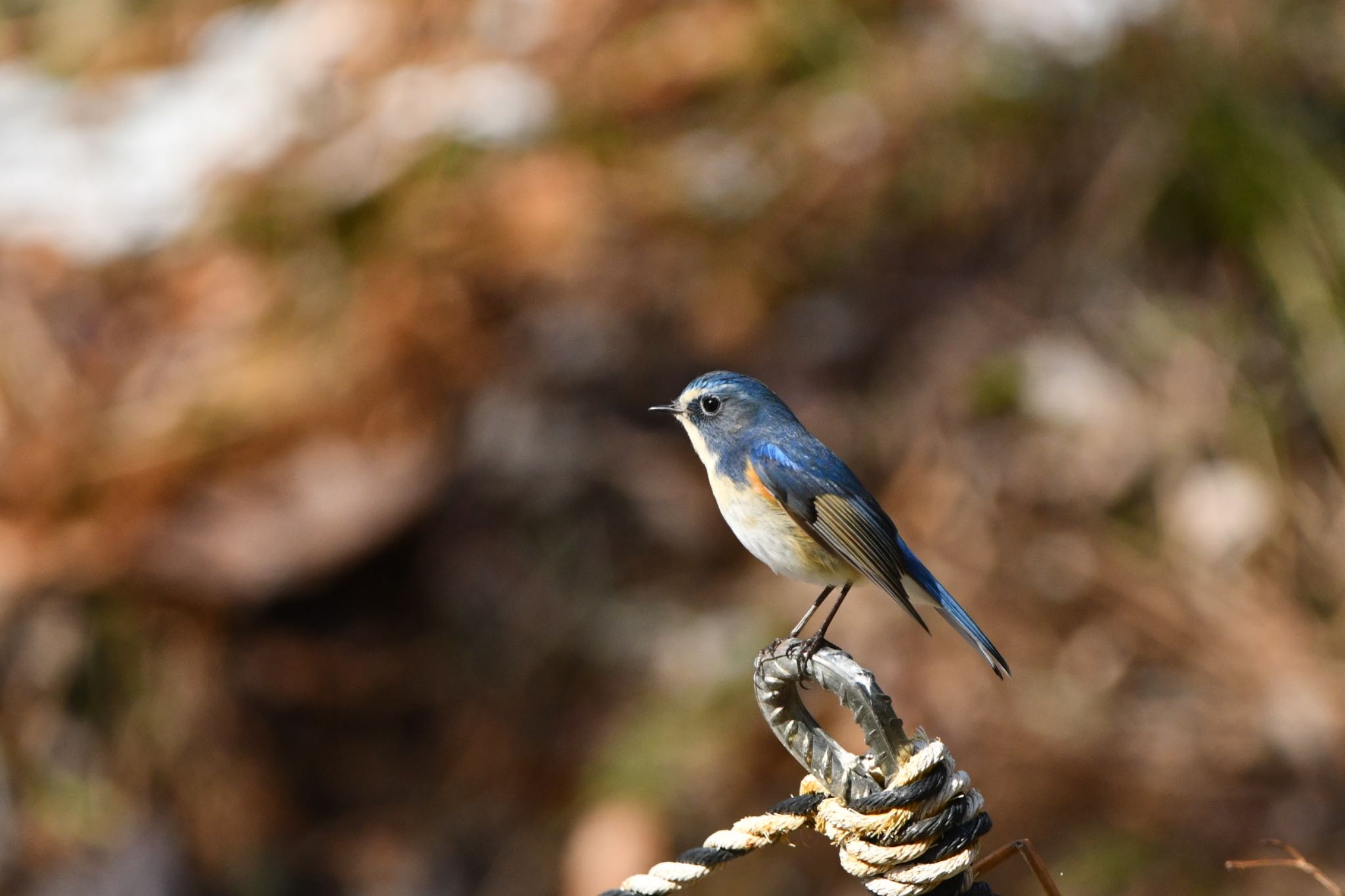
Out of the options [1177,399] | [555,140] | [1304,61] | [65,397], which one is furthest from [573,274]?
[1304,61]

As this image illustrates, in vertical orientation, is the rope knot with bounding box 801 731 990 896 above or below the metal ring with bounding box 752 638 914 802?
below

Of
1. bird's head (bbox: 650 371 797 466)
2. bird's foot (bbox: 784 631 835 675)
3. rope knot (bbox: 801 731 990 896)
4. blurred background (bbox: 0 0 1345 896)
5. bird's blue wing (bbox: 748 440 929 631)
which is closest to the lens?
rope knot (bbox: 801 731 990 896)

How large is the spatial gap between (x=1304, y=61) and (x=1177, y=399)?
2102 mm

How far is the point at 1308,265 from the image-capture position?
219 inches

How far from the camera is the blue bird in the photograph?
2.73 m

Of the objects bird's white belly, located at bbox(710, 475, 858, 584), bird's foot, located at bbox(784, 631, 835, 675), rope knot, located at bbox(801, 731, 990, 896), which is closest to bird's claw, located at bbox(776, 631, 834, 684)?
bird's foot, located at bbox(784, 631, 835, 675)

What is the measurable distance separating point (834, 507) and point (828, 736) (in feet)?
3.14

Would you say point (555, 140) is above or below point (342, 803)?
above

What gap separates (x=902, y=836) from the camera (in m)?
1.69

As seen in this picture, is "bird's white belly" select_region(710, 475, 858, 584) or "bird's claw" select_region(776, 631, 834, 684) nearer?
"bird's claw" select_region(776, 631, 834, 684)

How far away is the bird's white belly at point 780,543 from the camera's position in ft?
9.09

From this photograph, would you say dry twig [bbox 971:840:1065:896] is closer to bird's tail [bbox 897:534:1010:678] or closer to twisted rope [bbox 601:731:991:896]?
twisted rope [bbox 601:731:991:896]

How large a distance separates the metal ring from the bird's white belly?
0.75 metres

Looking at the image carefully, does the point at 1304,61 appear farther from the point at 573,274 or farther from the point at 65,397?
the point at 65,397
